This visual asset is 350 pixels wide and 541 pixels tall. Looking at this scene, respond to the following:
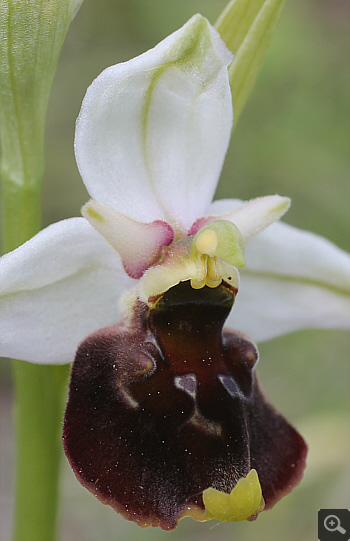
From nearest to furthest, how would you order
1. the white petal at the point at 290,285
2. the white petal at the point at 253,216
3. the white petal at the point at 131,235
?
the white petal at the point at 131,235, the white petal at the point at 253,216, the white petal at the point at 290,285

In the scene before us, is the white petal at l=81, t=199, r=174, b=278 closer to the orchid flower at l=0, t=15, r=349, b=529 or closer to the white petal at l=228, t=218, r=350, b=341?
the orchid flower at l=0, t=15, r=349, b=529

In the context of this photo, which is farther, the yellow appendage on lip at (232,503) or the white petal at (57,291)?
the white petal at (57,291)

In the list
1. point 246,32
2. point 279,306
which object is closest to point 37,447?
point 279,306

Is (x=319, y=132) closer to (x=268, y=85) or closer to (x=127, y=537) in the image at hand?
(x=268, y=85)

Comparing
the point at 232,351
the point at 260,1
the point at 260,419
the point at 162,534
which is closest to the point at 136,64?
the point at 260,1

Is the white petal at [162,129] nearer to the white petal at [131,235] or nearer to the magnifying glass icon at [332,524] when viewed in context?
the white petal at [131,235]

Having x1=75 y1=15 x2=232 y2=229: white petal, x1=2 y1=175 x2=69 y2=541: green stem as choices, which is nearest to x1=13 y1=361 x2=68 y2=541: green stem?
x1=2 y1=175 x2=69 y2=541: green stem

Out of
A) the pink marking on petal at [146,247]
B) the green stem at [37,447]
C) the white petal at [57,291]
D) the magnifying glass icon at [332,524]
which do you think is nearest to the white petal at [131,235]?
the pink marking on petal at [146,247]
